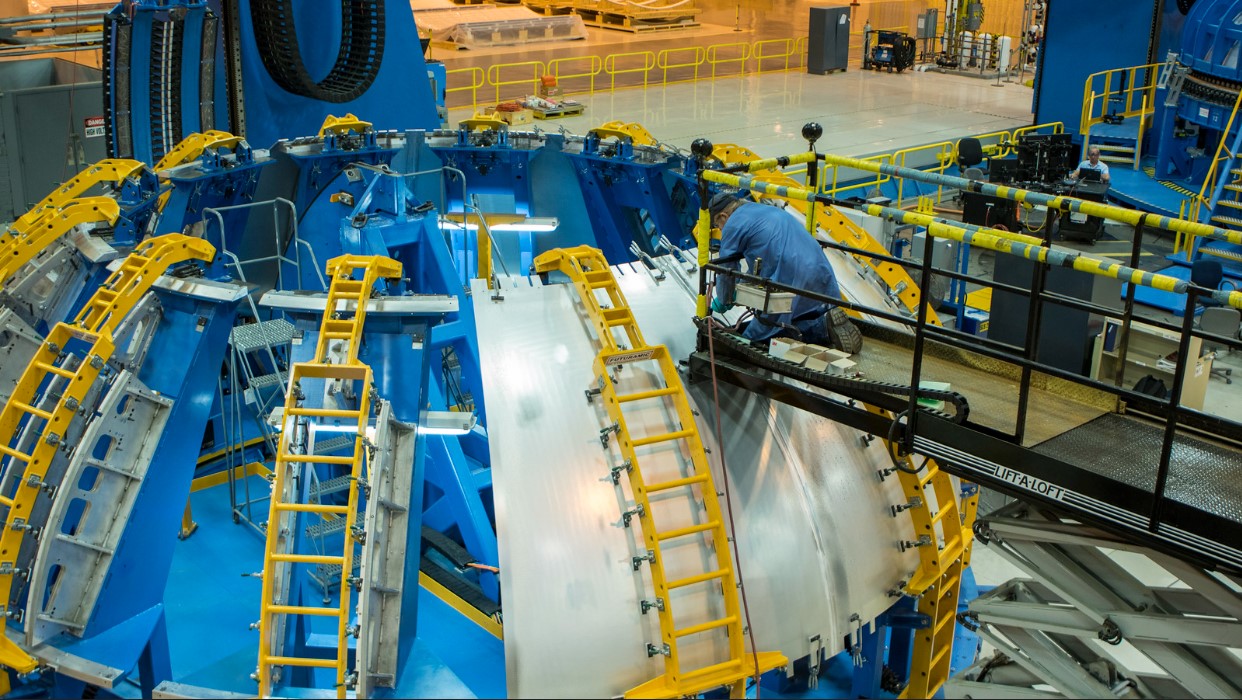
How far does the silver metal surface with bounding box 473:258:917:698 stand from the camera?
6.16m

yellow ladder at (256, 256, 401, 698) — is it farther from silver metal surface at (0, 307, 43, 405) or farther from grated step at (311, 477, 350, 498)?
silver metal surface at (0, 307, 43, 405)

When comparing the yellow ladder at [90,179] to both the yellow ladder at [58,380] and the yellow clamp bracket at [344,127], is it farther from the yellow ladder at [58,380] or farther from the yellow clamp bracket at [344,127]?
the yellow ladder at [58,380]

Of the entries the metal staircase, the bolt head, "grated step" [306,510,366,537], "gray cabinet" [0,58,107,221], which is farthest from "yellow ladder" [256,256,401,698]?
the metal staircase

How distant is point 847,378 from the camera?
6258mm

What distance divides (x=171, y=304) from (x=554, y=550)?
291 cm

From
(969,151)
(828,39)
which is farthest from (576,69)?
(969,151)

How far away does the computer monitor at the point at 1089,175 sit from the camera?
17469mm

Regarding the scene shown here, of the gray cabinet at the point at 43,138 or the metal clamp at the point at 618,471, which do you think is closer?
the metal clamp at the point at 618,471

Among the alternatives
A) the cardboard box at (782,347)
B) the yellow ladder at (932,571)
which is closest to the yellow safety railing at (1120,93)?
the yellow ladder at (932,571)

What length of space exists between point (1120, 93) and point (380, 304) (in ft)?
63.6

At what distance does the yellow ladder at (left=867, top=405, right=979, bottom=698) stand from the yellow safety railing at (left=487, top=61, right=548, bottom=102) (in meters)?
19.3

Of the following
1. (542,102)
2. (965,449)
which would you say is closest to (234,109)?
(965,449)

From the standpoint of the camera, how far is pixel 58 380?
23.3 feet

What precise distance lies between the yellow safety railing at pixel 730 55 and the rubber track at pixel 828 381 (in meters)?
24.6
